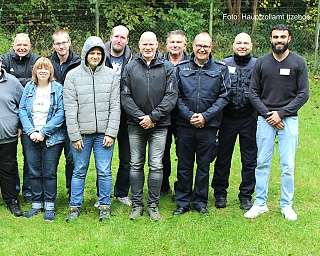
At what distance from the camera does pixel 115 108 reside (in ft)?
19.0

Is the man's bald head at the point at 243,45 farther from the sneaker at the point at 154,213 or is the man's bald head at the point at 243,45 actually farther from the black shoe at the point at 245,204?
the sneaker at the point at 154,213

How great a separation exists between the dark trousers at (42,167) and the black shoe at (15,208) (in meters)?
0.23

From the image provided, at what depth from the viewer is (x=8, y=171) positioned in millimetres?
6070

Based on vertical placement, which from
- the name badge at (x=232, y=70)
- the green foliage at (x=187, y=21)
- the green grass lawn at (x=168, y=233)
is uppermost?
the green foliage at (x=187, y=21)

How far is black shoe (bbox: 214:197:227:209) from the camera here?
6.41 m

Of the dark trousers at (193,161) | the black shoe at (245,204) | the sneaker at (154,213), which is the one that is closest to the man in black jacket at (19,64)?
the dark trousers at (193,161)

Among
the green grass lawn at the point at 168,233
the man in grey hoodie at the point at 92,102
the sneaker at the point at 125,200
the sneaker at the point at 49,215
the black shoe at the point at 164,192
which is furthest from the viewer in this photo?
the black shoe at the point at 164,192

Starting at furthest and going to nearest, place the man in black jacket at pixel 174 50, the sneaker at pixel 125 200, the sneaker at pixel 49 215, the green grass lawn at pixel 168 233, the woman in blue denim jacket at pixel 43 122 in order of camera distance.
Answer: the sneaker at pixel 125 200 < the man in black jacket at pixel 174 50 < the sneaker at pixel 49 215 < the woman in blue denim jacket at pixel 43 122 < the green grass lawn at pixel 168 233

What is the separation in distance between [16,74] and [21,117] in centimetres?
82

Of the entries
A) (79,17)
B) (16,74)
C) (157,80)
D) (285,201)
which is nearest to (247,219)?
(285,201)

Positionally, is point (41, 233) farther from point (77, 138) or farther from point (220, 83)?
point (220, 83)

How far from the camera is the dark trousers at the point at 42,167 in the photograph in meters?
5.91

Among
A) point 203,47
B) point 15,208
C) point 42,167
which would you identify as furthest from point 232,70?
point 15,208

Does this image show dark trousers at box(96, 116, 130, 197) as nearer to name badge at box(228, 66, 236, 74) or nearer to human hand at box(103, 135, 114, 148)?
human hand at box(103, 135, 114, 148)
